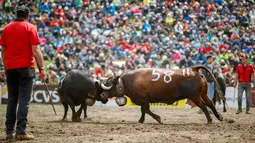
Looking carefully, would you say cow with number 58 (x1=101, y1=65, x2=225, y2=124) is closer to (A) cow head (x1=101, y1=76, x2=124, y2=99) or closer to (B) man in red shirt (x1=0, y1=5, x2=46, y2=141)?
(A) cow head (x1=101, y1=76, x2=124, y2=99)

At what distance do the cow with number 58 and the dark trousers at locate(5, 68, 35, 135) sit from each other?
4.92 meters

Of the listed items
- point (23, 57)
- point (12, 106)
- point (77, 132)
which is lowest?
point (77, 132)

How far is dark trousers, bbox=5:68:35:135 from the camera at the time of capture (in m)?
8.55

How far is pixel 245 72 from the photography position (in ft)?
57.3

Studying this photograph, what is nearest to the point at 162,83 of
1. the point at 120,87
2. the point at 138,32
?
the point at 120,87

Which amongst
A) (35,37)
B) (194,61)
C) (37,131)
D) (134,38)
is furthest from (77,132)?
(134,38)

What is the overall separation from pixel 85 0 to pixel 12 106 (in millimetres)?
23877

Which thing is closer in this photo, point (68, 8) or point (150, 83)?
point (150, 83)

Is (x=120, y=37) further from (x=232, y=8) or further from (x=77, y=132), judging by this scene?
(x=77, y=132)

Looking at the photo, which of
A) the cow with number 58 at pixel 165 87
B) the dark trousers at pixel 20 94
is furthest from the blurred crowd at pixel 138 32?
the dark trousers at pixel 20 94

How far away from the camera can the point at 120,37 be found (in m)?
28.7

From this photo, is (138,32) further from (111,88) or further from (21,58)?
(21,58)

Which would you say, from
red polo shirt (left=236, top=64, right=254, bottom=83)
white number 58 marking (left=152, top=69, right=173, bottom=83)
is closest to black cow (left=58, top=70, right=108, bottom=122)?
white number 58 marking (left=152, top=69, right=173, bottom=83)

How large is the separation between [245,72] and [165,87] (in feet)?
18.6
